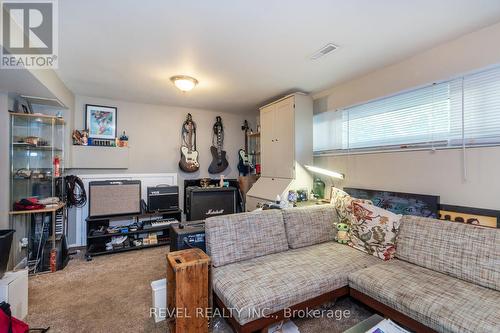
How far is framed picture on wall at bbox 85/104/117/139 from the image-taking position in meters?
3.56

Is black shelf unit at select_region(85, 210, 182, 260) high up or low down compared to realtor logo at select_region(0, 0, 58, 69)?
down

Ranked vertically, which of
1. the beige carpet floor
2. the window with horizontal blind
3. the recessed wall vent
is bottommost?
the beige carpet floor

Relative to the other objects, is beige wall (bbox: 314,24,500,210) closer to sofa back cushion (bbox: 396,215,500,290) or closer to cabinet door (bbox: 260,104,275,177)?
sofa back cushion (bbox: 396,215,500,290)

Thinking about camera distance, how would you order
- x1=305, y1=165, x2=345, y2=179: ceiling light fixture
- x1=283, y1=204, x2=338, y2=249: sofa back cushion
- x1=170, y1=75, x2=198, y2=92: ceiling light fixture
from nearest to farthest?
x1=283, y1=204, x2=338, y2=249: sofa back cushion → x1=170, y1=75, x2=198, y2=92: ceiling light fixture → x1=305, y1=165, x2=345, y2=179: ceiling light fixture

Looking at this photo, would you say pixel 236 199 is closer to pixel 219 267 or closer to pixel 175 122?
pixel 175 122

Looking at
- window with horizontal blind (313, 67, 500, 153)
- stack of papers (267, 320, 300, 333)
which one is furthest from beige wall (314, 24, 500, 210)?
stack of papers (267, 320, 300, 333)

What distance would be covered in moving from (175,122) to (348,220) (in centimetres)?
331

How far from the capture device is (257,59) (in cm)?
233

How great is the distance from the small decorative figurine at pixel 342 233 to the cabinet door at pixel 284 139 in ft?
3.16

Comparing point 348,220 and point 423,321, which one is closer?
point 423,321

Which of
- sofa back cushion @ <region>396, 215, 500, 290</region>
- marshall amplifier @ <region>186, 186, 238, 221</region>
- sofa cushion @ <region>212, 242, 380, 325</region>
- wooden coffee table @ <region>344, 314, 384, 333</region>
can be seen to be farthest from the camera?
marshall amplifier @ <region>186, 186, 238, 221</region>

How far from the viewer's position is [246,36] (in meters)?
1.92

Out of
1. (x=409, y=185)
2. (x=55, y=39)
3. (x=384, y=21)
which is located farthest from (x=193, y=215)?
(x=384, y=21)

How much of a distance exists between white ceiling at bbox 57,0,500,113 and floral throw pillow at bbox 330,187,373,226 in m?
1.46
